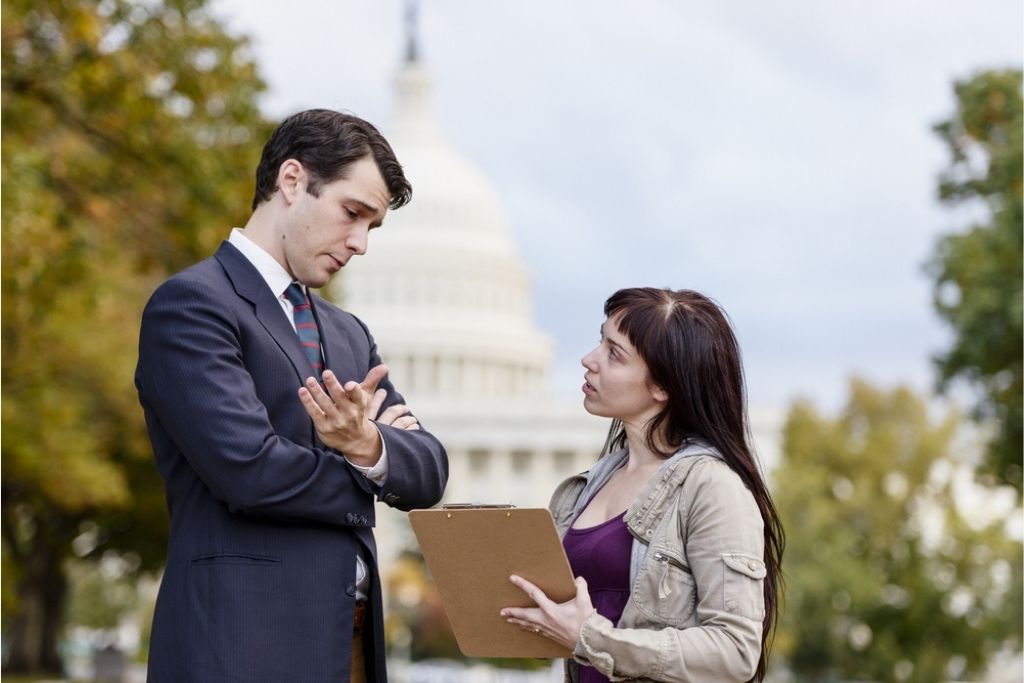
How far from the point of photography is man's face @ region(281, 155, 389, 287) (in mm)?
4609

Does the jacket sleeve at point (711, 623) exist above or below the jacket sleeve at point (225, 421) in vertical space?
below

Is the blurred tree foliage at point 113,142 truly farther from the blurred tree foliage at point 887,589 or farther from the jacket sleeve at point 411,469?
the blurred tree foliage at point 887,589

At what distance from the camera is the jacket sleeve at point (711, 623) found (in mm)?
4258

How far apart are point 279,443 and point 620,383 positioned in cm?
95

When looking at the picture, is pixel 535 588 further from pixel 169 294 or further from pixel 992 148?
pixel 992 148

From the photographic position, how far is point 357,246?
4.62 meters

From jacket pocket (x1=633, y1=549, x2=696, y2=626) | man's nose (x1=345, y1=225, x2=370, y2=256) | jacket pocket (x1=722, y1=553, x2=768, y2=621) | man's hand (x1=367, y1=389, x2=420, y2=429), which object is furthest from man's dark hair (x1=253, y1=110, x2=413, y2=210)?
jacket pocket (x1=722, y1=553, x2=768, y2=621)

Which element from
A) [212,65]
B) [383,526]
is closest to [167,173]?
[212,65]

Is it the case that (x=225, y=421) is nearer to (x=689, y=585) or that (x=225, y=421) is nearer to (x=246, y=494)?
(x=246, y=494)

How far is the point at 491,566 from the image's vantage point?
175 inches

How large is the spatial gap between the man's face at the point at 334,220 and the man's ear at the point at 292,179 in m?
0.01

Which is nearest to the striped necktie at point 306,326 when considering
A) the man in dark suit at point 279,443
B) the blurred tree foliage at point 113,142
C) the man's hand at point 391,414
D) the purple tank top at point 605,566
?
the man in dark suit at point 279,443

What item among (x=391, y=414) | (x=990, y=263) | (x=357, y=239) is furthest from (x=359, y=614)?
(x=990, y=263)

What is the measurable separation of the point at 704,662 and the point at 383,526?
7165 cm
